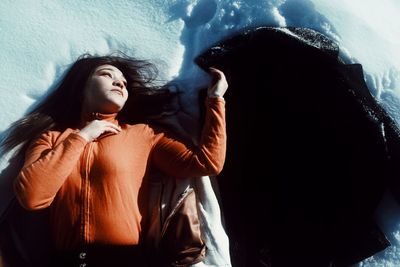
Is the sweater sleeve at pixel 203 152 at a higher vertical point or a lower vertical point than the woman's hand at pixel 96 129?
higher

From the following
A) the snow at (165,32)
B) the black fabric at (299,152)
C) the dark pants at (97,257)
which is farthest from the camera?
the snow at (165,32)

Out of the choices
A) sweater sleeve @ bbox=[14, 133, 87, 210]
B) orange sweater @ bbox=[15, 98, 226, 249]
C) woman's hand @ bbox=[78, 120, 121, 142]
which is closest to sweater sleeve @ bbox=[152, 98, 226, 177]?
orange sweater @ bbox=[15, 98, 226, 249]

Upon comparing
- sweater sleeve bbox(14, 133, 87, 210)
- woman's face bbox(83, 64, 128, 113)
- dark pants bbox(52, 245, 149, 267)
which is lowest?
dark pants bbox(52, 245, 149, 267)

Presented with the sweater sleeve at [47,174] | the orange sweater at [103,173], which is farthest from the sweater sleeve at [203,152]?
the sweater sleeve at [47,174]

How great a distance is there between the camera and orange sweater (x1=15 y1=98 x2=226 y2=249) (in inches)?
51.4

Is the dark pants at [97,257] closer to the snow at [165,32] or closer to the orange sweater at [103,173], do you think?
the orange sweater at [103,173]

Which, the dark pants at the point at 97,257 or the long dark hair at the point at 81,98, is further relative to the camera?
the long dark hair at the point at 81,98

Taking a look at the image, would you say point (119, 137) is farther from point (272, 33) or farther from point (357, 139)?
point (357, 139)

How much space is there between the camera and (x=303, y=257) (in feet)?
4.79

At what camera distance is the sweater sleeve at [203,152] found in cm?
139

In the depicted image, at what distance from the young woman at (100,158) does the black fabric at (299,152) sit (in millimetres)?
147

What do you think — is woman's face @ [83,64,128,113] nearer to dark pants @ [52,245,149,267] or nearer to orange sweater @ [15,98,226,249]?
orange sweater @ [15,98,226,249]

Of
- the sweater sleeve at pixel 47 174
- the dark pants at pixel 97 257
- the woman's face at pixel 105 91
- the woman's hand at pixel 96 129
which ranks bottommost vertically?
the dark pants at pixel 97 257

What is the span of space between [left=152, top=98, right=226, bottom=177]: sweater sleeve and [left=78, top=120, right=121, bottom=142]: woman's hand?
15 cm
